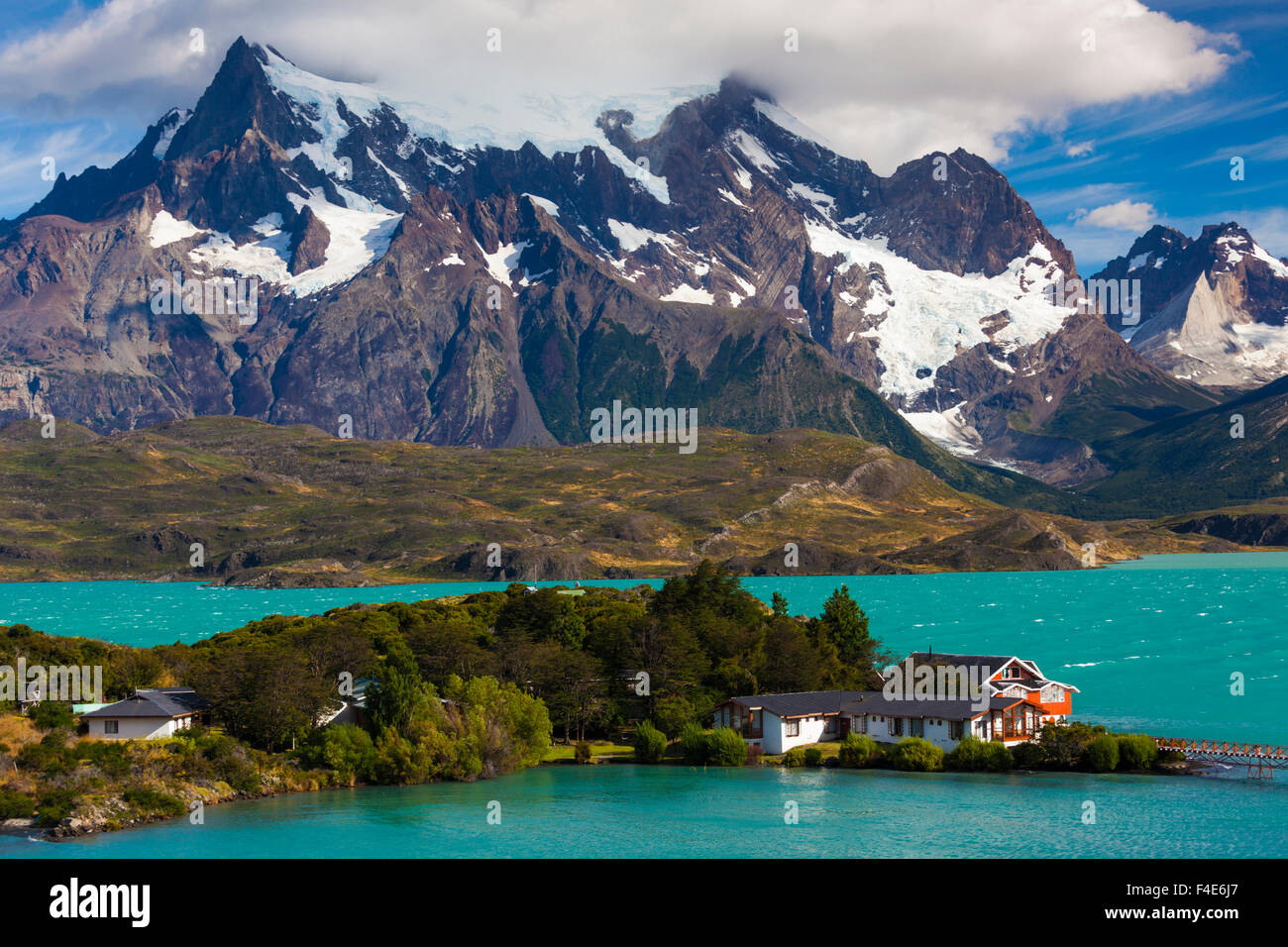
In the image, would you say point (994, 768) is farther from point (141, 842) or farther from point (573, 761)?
point (141, 842)

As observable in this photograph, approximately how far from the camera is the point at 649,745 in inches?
3489

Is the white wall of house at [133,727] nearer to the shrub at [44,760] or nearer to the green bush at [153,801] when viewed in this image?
the shrub at [44,760]

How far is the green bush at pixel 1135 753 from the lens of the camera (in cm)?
8244

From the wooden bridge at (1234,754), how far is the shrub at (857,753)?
1884 cm

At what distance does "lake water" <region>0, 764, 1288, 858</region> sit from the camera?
61312 millimetres

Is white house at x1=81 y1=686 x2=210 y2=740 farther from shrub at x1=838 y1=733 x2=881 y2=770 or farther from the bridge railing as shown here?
the bridge railing

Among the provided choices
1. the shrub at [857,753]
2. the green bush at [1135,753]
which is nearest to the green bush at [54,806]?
the shrub at [857,753]

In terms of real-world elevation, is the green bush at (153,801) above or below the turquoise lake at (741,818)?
above

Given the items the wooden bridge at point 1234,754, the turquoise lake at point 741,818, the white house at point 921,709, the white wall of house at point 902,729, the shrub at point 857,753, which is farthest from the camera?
the white house at point 921,709

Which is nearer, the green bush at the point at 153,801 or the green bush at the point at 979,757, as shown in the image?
the green bush at the point at 153,801

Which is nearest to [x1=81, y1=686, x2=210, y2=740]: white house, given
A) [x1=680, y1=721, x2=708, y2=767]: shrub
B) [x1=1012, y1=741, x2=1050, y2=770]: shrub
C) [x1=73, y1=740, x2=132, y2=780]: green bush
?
[x1=73, y1=740, x2=132, y2=780]: green bush

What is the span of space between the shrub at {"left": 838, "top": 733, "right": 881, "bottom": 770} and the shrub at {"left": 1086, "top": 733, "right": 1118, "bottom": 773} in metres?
13.7
